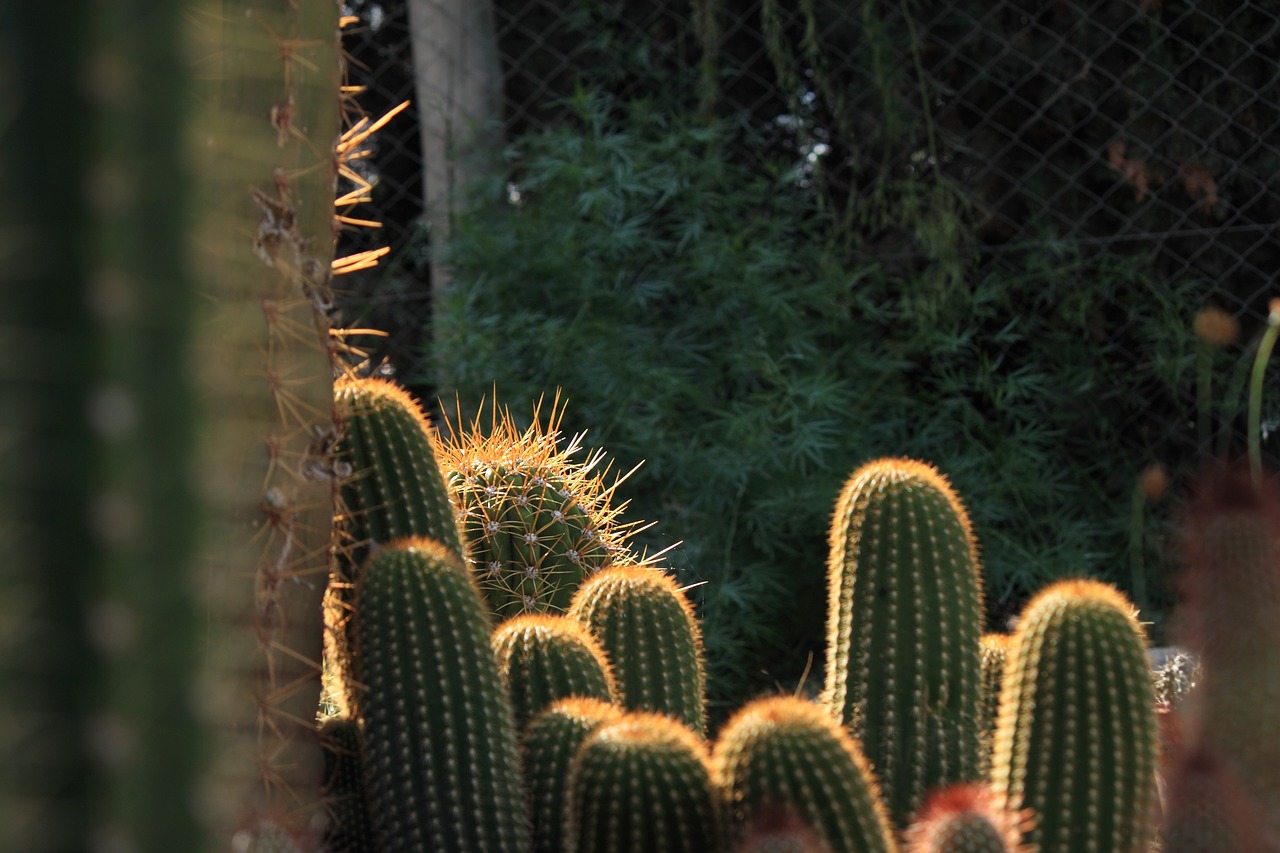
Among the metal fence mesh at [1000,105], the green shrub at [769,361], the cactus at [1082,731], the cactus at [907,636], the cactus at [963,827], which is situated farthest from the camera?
the metal fence mesh at [1000,105]

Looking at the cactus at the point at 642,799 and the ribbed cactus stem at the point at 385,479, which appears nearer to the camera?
the cactus at the point at 642,799

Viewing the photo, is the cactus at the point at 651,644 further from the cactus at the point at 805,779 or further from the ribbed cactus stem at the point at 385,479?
the cactus at the point at 805,779

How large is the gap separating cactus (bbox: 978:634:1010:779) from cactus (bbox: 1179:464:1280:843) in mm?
194

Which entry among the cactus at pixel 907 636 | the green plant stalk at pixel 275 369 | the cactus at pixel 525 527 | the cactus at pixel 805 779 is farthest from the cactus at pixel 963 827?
the cactus at pixel 525 527

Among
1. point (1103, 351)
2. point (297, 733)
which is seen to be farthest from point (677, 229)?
point (297, 733)

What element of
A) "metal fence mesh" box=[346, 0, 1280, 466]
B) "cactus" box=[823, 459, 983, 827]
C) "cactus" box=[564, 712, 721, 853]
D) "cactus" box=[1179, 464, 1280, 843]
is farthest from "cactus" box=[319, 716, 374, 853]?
"metal fence mesh" box=[346, 0, 1280, 466]

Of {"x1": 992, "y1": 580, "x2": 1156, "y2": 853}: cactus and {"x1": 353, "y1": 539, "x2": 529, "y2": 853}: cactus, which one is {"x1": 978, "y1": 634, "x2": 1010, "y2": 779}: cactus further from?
{"x1": 353, "y1": 539, "x2": 529, "y2": 853}: cactus

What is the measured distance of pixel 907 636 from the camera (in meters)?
0.86

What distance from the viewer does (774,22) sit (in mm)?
3107

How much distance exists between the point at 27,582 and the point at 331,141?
1.74 ft

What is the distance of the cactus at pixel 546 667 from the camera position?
847mm

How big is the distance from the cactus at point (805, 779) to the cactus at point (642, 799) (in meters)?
0.02

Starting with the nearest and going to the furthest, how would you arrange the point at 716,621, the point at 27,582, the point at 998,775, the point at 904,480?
the point at 27,582 → the point at 998,775 → the point at 904,480 → the point at 716,621

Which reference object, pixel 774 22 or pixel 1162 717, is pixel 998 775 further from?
pixel 774 22
